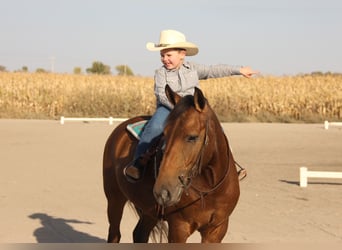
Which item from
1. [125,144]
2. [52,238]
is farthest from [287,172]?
[125,144]

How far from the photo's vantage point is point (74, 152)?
18141mm

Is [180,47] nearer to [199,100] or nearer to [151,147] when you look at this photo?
[151,147]

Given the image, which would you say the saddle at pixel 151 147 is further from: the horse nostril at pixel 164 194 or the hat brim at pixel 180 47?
the horse nostril at pixel 164 194

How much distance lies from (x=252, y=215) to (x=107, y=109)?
23.2m

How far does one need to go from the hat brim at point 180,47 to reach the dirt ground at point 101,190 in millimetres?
2158

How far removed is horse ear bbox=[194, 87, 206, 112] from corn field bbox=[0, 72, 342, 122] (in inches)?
1029

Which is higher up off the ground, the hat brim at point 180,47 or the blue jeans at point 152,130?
the hat brim at point 180,47

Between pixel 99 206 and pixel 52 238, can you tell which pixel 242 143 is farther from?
pixel 52 238

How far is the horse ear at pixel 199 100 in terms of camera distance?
440 centimetres

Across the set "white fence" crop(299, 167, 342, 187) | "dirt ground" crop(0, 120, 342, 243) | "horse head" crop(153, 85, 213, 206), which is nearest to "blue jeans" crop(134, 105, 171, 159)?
"horse head" crop(153, 85, 213, 206)

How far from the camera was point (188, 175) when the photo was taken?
14.1 ft

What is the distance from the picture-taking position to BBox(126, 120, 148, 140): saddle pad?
6219 millimetres

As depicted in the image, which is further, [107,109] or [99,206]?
[107,109]

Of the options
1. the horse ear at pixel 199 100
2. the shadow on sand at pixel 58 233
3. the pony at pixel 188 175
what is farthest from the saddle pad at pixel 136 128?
the shadow on sand at pixel 58 233
